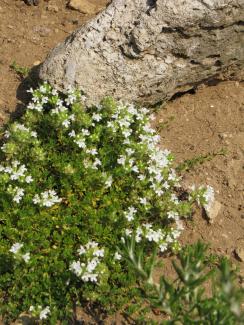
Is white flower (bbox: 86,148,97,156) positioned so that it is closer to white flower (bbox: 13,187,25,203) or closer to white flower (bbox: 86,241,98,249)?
white flower (bbox: 13,187,25,203)

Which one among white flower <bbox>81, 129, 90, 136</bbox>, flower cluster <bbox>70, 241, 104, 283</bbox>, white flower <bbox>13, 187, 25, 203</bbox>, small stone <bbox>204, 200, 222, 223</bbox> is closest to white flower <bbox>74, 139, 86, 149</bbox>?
white flower <bbox>81, 129, 90, 136</bbox>

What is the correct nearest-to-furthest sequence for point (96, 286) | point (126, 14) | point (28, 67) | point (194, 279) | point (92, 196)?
point (194, 279) → point (96, 286) → point (92, 196) → point (126, 14) → point (28, 67)

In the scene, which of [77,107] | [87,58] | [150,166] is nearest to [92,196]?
[150,166]

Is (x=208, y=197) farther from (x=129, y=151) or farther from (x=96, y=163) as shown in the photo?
(x=96, y=163)

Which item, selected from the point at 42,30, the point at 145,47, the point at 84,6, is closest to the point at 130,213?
the point at 145,47

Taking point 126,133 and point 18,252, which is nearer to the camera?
point 18,252

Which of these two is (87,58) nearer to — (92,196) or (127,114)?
(127,114)
